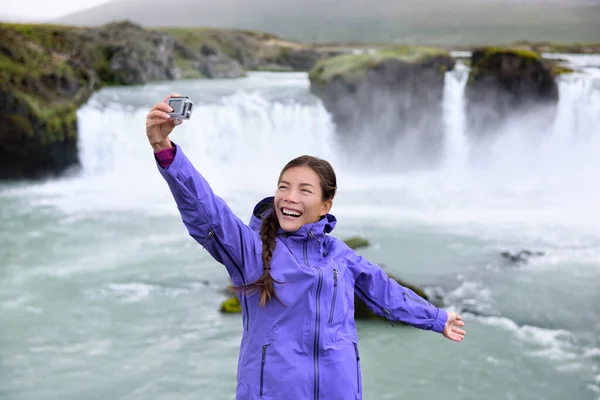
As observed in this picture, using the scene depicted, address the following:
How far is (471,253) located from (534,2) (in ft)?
26.0

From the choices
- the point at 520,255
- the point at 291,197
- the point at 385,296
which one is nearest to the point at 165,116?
the point at 291,197

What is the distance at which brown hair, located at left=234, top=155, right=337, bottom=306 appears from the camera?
169cm

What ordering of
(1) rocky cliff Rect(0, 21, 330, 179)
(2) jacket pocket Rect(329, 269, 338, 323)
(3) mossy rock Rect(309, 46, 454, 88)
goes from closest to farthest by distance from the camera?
(2) jacket pocket Rect(329, 269, 338, 323) < (1) rocky cliff Rect(0, 21, 330, 179) < (3) mossy rock Rect(309, 46, 454, 88)

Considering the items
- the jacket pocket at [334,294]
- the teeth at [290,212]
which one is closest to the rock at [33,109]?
the teeth at [290,212]

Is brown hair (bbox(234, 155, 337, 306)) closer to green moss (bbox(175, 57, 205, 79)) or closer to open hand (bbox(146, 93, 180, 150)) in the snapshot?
open hand (bbox(146, 93, 180, 150))

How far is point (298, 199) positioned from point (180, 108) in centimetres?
42

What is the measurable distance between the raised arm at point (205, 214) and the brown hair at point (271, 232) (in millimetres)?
20

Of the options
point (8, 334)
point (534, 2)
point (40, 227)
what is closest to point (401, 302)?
point (8, 334)

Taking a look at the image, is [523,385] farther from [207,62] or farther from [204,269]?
[207,62]

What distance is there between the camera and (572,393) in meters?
4.40

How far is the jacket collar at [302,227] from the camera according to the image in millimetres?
1787

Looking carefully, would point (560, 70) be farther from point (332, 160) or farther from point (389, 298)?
point (389, 298)

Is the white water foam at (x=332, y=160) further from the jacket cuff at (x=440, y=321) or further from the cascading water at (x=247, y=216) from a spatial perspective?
the jacket cuff at (x=440, y=321)

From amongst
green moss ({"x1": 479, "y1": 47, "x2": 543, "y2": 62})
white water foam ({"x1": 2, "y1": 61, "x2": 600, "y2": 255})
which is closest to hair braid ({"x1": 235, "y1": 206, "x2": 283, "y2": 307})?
white water foam ({"x1": 2, "y1": 61, "x2": 600, "y2": 255})
